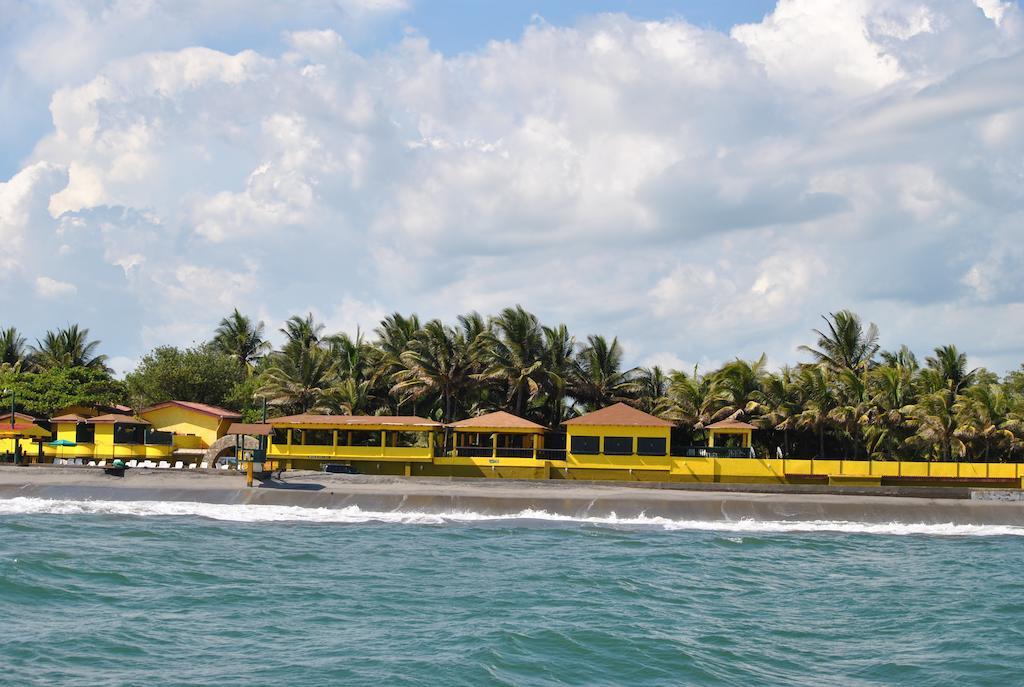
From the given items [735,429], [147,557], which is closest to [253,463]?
[147,557]

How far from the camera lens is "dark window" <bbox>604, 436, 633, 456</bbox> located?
147 feet

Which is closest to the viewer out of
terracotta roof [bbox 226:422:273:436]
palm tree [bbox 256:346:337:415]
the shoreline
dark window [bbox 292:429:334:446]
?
the shoreline

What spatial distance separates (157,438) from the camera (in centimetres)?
5138

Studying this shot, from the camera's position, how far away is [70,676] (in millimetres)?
14477

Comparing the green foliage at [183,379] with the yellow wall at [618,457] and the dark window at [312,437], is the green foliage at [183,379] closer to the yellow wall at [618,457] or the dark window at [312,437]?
the dark window at [312,437]

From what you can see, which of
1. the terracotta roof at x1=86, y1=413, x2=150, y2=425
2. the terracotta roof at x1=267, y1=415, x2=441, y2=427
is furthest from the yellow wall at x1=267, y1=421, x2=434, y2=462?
the terracotta roof at x1=86, y1=413, x2=150, y2=425

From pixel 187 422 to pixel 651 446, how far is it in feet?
85.2

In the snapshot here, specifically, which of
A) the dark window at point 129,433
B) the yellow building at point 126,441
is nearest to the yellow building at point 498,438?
the yellow building at point 126,441

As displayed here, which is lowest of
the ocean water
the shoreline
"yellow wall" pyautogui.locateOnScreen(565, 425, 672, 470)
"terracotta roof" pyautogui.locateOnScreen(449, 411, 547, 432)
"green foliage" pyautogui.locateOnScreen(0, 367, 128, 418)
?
the ocean water

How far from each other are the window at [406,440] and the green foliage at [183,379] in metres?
15.3

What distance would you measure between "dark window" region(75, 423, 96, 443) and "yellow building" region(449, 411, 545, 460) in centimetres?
1882

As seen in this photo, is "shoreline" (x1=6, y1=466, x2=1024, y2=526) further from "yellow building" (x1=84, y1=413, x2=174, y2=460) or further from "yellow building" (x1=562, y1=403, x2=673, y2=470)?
"yellow building" (x1=84, y1=413, x2=174, y2=460)

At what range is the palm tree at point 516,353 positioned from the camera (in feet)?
184

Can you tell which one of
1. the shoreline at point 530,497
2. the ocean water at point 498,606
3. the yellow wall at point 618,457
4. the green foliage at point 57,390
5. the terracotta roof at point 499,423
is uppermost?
the green foliage at point 57,390
